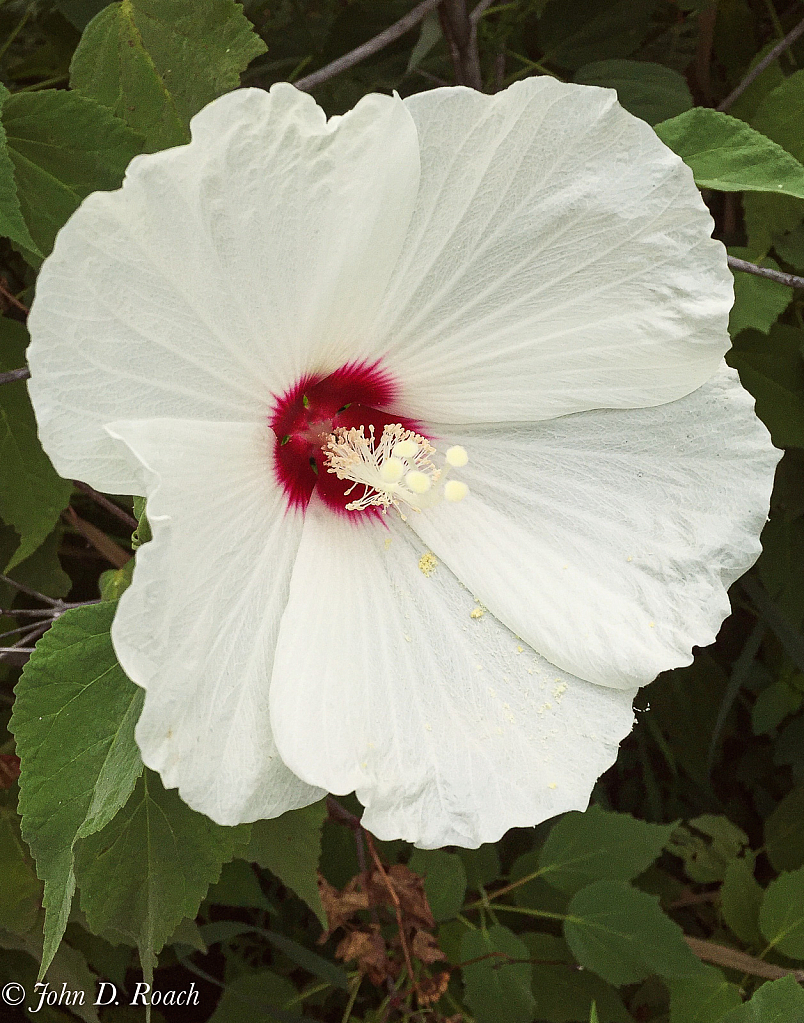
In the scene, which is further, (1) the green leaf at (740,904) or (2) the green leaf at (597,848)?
(1) the green leaf at (740,904)

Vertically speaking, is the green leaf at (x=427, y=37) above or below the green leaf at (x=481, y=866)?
above

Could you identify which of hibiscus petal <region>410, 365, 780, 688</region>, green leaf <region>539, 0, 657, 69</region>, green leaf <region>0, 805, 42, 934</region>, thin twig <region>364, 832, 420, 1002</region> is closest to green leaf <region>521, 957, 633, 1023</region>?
thin twig <region>364, 832, 420, 1002</region>

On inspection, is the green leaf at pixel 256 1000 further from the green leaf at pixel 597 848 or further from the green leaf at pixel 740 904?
the green leaf at pixel 740 904

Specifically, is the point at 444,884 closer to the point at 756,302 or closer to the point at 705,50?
the point at 756,302

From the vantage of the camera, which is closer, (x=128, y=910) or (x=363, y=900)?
(x=128, y=910)

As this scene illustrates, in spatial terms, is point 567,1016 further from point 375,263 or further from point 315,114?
point 315,114

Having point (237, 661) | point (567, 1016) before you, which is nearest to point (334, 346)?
point (237, 661)

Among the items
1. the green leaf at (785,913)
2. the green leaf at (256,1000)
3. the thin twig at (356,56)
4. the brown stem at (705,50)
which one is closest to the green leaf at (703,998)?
the green leaf at (785,913)
